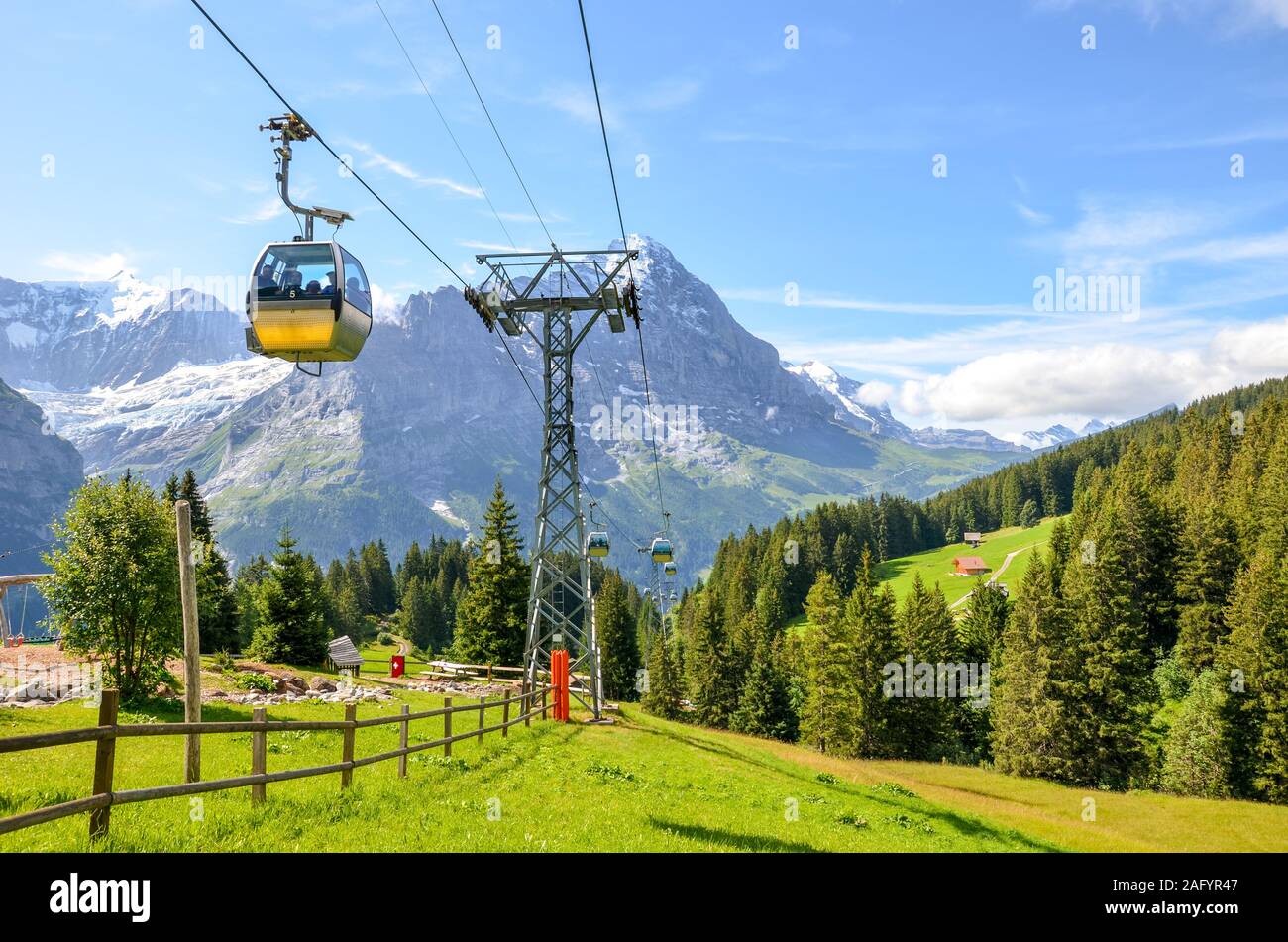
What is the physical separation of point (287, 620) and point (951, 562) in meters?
138

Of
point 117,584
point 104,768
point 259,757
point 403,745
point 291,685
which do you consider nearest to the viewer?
point 104,768

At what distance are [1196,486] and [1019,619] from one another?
67972 millimetres

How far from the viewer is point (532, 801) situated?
47.3ft

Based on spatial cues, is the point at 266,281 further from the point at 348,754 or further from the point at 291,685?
the point at 291,685

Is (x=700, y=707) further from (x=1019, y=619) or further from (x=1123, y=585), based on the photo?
(x=1123, y=585)

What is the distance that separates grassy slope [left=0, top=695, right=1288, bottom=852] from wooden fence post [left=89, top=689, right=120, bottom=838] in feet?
0.66

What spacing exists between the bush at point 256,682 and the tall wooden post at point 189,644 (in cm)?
2392

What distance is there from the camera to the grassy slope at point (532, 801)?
10219mm

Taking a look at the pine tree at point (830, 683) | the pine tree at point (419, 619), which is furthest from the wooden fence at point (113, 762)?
the pine tree at point (419, 619)

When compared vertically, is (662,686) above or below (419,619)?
below

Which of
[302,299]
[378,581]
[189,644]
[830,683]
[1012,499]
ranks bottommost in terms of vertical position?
[830,683]

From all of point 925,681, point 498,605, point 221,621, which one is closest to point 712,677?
point 925,681

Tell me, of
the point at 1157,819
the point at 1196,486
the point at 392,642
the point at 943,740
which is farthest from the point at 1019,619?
the point at 392,642

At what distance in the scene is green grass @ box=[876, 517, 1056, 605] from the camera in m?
137
